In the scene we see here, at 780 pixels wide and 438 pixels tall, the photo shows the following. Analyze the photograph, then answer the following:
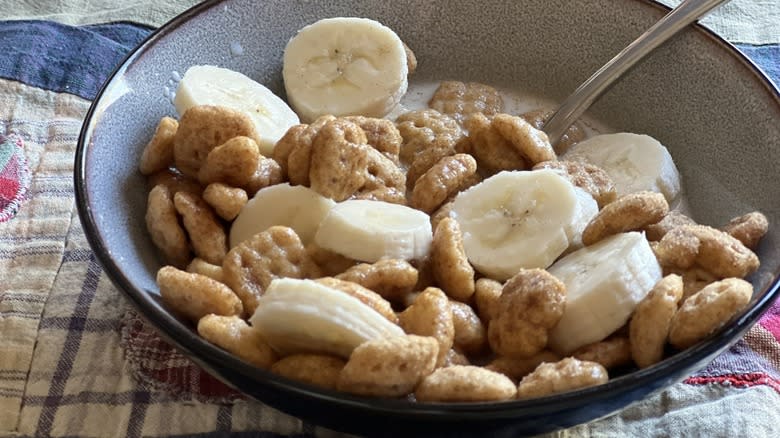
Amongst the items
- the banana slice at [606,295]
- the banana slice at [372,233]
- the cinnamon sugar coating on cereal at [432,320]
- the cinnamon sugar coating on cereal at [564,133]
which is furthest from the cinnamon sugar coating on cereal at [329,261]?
the cinnamon sugar coating on cereal at [564,133]

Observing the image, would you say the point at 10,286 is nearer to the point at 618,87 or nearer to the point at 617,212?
the point at 617,212

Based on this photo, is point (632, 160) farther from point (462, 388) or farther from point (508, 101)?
point (462, 388)

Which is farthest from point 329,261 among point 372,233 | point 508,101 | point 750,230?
point 508,101

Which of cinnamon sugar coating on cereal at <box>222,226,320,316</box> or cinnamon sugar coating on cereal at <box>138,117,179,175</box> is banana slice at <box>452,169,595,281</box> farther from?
cinnamon sugar coating on cereal at <box>138,117,179,175</box>

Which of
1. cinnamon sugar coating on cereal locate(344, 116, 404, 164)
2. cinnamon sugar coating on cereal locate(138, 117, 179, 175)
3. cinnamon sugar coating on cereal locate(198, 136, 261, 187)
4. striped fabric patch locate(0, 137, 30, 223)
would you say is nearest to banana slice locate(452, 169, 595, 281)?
cinnamon sugar coating on cereal locate(344, 116, 404, 164)

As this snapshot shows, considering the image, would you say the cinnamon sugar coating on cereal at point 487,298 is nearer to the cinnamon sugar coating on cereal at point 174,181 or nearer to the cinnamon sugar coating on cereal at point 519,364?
the cinnamon sugar coating on cereal at point 519,364

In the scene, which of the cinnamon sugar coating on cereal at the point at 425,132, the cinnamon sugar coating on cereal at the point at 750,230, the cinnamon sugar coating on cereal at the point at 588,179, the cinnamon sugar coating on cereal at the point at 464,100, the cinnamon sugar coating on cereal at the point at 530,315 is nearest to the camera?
the cinnamon sugar coating on cereal at the point at 530,315
